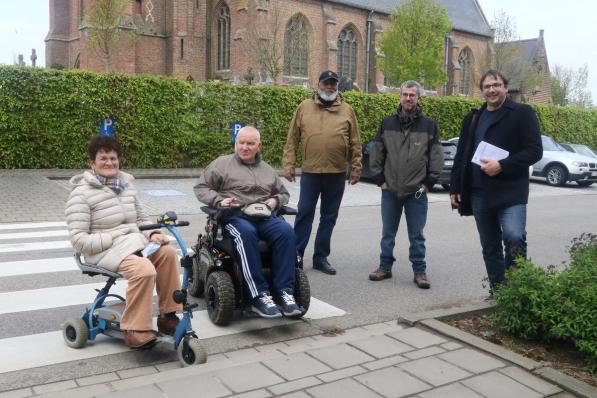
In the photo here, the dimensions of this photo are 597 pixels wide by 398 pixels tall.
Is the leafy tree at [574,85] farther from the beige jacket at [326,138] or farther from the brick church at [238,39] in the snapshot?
the beige jacket at [326,138]

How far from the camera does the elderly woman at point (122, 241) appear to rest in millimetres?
4148

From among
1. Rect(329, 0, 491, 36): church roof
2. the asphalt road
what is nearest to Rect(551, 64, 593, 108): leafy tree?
Rect(329, 0, 491, 36): church roof

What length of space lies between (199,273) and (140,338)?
1.47m

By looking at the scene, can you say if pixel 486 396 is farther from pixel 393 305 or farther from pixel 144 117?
pixel 144 117

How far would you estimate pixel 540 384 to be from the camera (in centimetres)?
370

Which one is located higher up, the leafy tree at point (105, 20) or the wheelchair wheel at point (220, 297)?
the leafy tree at point (105, 20)

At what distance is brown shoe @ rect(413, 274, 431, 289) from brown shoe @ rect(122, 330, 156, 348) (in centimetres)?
320

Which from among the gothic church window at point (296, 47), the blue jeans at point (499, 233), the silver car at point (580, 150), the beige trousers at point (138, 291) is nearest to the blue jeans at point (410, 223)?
the blue jeans at point (499, 233)

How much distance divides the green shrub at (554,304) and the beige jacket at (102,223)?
2.71 m

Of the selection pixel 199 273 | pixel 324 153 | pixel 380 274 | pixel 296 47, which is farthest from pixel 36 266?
pixel 296 47

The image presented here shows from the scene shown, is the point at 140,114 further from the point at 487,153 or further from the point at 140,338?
the point at 140,338

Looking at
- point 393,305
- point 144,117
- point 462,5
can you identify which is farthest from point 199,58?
point 393,305

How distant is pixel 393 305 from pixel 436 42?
2954 centimetres

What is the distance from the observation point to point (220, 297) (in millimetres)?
4797
